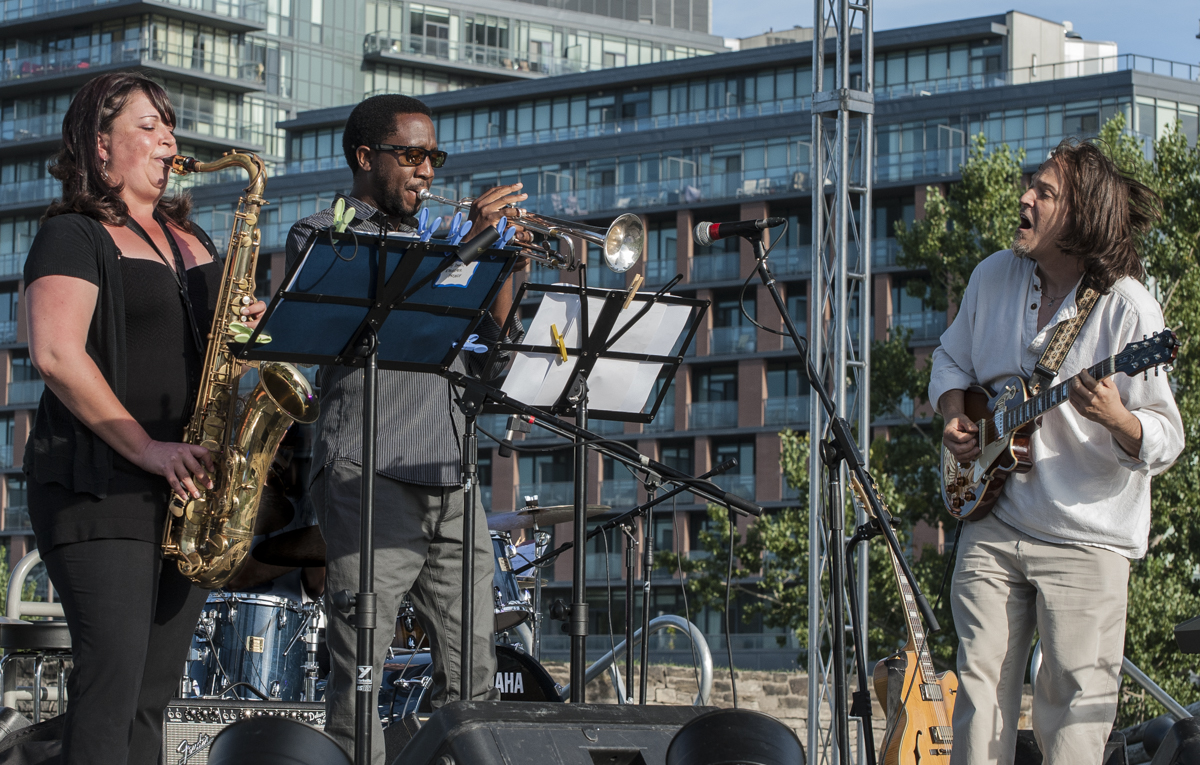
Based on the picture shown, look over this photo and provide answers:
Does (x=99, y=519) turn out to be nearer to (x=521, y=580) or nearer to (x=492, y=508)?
(x=521, y=580)

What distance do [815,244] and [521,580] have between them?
3.56m

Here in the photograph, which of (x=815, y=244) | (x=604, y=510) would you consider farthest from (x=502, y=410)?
(x=815, y=244)

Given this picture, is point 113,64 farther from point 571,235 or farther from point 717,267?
point 571,235

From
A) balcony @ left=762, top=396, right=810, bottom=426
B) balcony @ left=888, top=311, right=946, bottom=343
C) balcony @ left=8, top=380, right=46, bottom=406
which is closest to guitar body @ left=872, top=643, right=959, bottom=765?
balcony @ left=888, top=311, right=946, bottom=343

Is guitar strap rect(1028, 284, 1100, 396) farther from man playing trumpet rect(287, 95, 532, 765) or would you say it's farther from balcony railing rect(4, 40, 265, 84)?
balcony railing rect(4, 40, 265, 84)

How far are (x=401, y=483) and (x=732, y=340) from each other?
141 ft

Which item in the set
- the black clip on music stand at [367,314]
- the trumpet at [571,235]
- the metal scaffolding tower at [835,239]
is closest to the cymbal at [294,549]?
the trumpet at [571,235]

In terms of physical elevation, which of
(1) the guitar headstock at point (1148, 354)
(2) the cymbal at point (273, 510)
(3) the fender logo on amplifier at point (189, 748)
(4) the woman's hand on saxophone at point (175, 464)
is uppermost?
(1) the guitar headstock at point (1148, 354)

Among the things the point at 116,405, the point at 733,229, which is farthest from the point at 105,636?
the point at 733,229

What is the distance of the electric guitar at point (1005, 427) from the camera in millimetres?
3922

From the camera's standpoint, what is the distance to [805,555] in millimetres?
26031

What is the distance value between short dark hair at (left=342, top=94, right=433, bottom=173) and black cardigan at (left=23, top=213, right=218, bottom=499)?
0.96m

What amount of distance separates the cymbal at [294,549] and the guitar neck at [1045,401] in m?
3.32

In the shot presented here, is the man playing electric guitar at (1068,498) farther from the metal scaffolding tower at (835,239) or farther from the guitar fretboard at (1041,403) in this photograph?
the metal scaffolding tower at (835,239)
